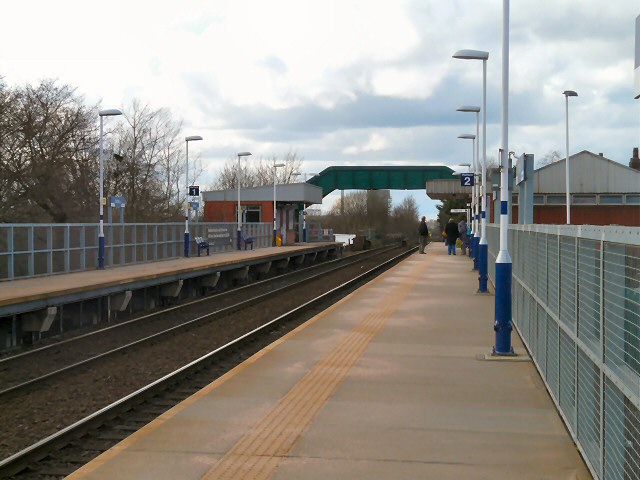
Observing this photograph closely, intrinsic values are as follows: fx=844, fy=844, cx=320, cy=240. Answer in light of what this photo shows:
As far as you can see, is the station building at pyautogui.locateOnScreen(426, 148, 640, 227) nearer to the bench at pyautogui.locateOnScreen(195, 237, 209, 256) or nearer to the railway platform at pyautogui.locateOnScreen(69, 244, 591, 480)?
the bench at pyautogui.locateOnScreen(195, 237, 209, 256)

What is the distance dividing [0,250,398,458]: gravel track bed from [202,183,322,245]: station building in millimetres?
33740

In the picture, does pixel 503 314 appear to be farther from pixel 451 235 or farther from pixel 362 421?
pixel 451 235

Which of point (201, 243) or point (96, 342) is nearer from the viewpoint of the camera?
point (96, 342)

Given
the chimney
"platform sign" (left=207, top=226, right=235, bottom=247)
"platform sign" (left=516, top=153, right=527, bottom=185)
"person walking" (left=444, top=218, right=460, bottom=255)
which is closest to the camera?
"platform sign" (left=516, top=153, right=527, bottom=185)

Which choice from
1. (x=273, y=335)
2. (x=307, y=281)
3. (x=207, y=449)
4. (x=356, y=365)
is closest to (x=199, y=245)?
(x=307, y=281)

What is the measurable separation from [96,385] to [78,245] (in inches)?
524

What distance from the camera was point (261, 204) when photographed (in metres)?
51.0

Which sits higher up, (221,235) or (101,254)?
(221,235)

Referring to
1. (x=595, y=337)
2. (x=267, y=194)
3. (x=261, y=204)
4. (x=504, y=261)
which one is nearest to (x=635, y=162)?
(x=267, y=194)

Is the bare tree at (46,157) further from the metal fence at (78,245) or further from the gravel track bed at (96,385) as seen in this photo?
the gravel track bed at (96,385)

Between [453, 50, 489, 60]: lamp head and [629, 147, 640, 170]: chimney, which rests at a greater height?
[629, 147, 640, 170]: chimney

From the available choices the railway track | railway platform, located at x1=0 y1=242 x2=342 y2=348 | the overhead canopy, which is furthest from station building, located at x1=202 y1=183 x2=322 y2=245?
the railway track

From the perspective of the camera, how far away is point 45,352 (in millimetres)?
13445

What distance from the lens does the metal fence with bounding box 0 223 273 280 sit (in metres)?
19.0
